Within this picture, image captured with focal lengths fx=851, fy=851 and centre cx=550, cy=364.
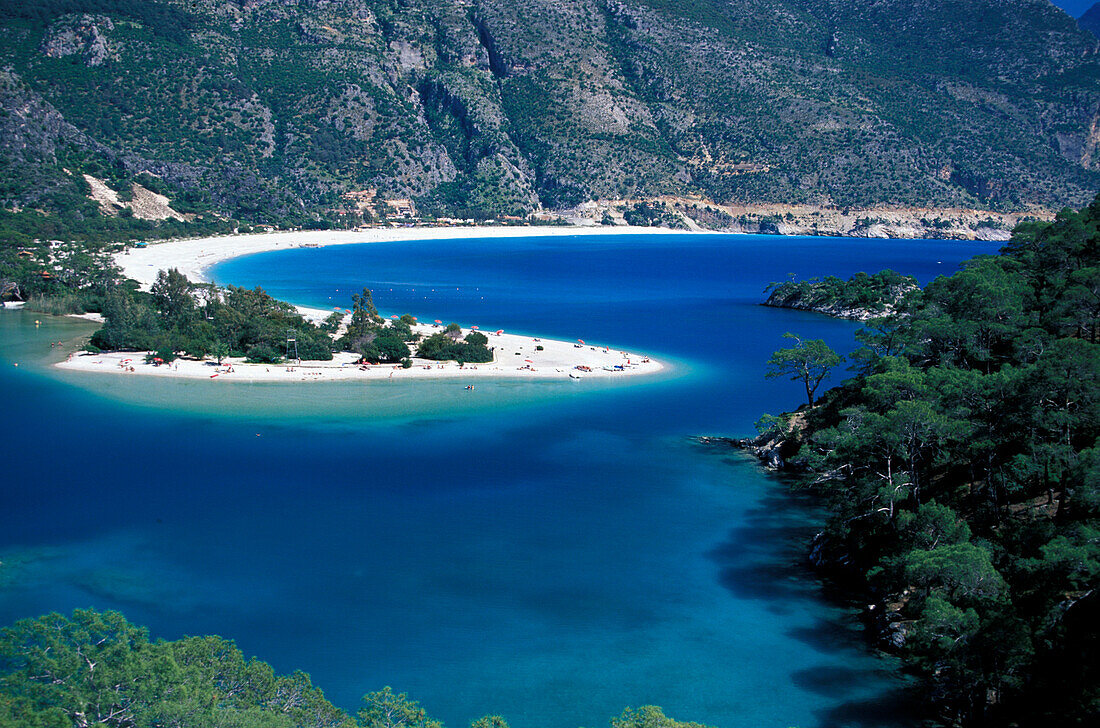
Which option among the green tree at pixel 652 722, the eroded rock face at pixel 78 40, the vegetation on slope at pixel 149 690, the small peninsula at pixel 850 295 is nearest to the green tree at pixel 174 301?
the vegetation on slope at pixel 149 690

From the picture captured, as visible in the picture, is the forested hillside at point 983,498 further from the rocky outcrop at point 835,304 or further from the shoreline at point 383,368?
the rocky outcrop at point 835,304

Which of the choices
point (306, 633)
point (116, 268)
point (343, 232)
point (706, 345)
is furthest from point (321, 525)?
point (343, 232)

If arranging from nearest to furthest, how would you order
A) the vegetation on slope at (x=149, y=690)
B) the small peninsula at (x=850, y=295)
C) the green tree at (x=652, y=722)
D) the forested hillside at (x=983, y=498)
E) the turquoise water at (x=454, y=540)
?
the vegetation on slope at (x=149, y=690)
the green tree at (x=652, y=722)
the forested hillside at (x=983, y=498)
the turquoise water at (x=454, y=540)
the small peninsula at (x=850, y=295)

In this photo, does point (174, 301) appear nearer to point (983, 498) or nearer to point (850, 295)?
point (983, 498)

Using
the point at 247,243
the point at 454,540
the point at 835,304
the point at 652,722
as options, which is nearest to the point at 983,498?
the point at 652,722

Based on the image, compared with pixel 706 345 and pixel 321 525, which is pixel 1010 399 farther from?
pixel 706 345

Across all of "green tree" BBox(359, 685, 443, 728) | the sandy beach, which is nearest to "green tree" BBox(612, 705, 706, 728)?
"green tree" BBox(359, 685, 443, 728)

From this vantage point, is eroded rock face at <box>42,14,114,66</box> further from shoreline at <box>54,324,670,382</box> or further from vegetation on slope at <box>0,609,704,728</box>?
vegetation on slope at <box>0,609,704,728</box>
